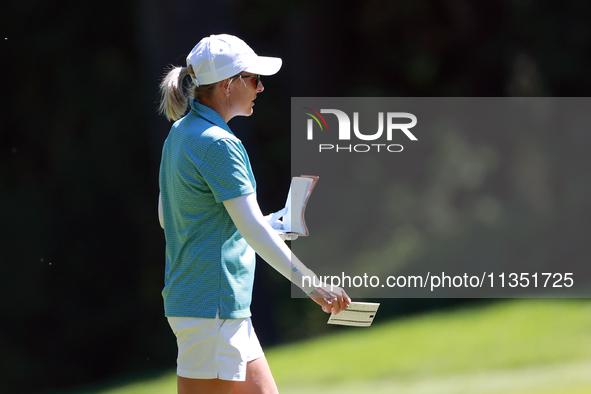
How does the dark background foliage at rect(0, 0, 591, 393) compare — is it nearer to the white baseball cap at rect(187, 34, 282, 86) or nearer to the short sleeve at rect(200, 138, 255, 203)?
the white baseball cap at rect(187, 34, 282, 86)

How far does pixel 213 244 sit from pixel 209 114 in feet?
1.13

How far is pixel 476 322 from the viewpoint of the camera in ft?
13.4

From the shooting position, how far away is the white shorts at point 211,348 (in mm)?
1625

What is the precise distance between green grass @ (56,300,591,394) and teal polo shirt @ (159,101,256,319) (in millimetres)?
2025

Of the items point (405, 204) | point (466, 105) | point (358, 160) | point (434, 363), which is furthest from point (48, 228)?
point (466, 105)

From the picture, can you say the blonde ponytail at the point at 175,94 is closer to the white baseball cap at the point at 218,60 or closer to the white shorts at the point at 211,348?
the white baseball cap at the point at 218,60

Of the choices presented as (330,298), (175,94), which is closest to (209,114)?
(175,94)

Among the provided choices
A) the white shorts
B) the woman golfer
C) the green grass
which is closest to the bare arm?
the woman golfer

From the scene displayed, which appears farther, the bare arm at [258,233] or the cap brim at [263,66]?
the cap brim at [263,66]

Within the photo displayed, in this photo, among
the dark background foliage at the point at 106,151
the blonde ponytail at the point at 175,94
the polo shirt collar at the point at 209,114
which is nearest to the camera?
the polo shirt collar at the point at 209,114

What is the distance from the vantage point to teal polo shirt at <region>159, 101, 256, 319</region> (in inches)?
63.1

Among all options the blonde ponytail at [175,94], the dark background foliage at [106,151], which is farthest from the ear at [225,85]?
the dark background foliage at [106,151]

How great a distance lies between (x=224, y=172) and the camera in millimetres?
1590

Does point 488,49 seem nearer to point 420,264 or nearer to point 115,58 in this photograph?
point 420,264
